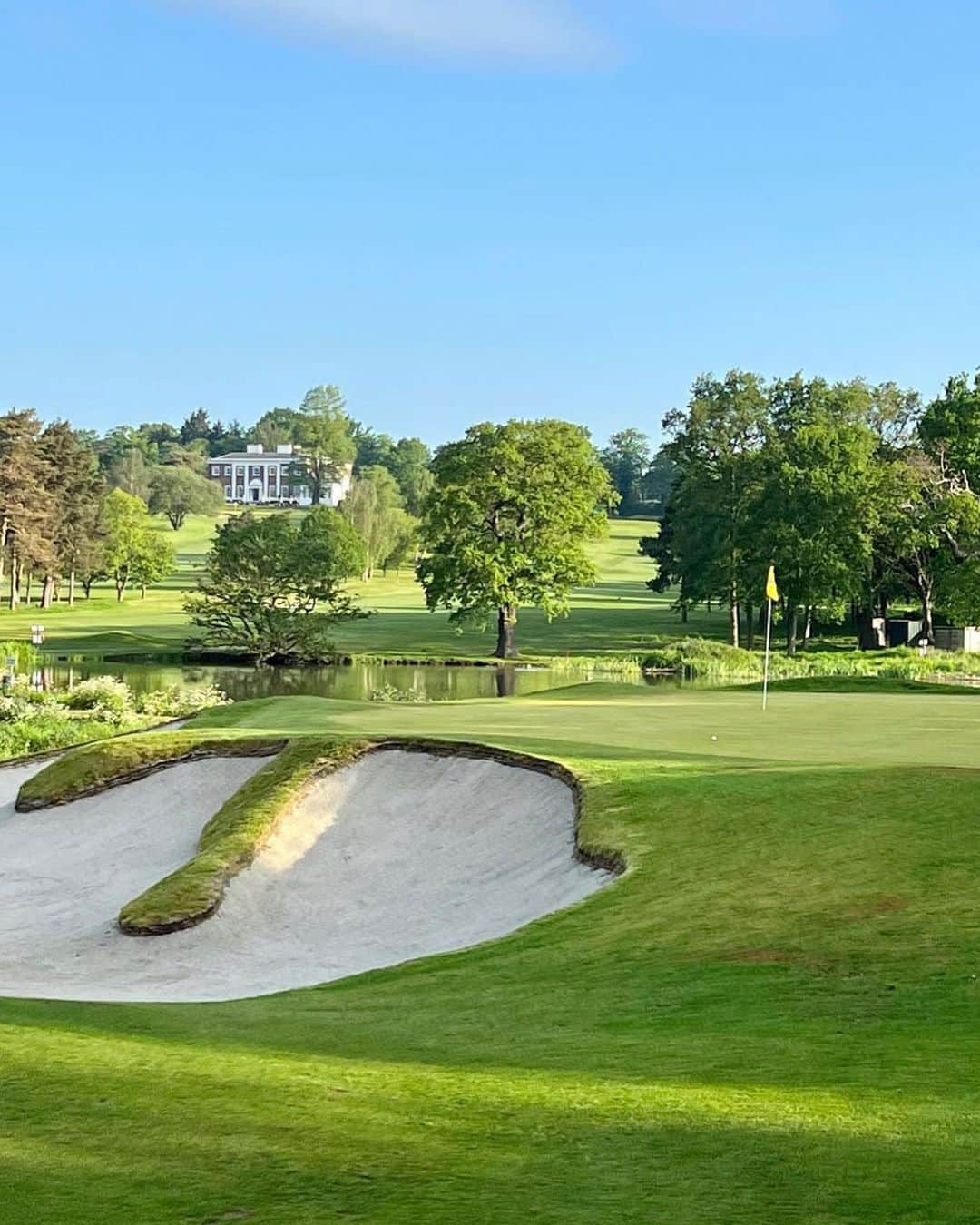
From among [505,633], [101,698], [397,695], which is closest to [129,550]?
[505,633]

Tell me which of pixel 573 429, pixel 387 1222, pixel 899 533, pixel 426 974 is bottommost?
pixel 426 974

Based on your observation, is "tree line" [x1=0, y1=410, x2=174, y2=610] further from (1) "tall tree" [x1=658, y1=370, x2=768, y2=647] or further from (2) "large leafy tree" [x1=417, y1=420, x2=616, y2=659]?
(1) "tall tree" [x1=658, y1=370, x2=768, y2=647]

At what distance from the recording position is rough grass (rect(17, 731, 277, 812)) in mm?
25094

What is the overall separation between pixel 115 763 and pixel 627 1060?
1796 centimetres

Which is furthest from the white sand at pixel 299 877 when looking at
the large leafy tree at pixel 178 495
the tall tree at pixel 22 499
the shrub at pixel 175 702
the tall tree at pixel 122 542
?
the large leafy tree at pixel 178 495

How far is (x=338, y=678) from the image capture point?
69688 millimetres

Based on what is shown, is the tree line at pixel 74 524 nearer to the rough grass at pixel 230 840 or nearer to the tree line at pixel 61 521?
the tree line at pixel 61 521

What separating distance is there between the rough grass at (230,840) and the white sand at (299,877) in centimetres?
18

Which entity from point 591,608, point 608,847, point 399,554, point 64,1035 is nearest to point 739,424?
point 591,608

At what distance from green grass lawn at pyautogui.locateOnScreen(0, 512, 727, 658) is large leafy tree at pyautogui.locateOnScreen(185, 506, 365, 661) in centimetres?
321

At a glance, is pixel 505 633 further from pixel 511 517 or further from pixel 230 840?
pixel 230 840

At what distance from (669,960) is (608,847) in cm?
439

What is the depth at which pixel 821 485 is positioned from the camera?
7494cm

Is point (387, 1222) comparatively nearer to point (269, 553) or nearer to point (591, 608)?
point (269, 553)
